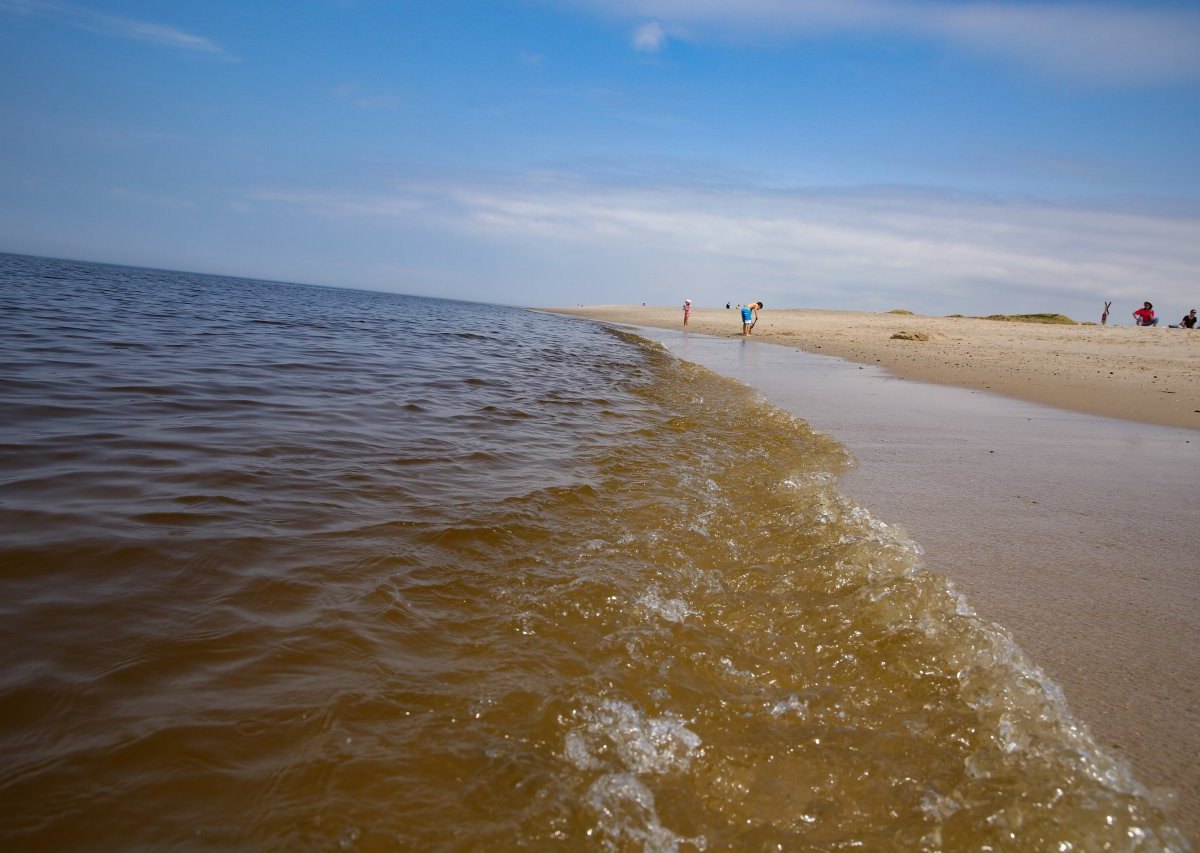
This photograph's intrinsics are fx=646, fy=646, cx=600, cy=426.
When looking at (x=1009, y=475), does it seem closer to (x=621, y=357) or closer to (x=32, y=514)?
(x=32, y=514)

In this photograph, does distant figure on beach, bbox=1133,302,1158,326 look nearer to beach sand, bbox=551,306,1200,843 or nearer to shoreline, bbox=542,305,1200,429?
shoreline, bbox=542,305,1200,429

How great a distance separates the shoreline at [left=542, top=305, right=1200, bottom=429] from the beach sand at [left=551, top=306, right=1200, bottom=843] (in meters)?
0.10

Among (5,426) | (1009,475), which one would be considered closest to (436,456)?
(5,426)

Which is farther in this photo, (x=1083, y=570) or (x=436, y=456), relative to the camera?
(x=436, y=456)

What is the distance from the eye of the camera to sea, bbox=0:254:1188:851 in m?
1.44

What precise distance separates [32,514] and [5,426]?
1979 mm

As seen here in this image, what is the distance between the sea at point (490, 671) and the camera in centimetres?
144

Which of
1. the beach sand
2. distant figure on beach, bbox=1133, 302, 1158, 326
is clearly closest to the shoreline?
the beach sand

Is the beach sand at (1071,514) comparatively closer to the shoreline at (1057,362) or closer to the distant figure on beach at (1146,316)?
the shoreline at (1057,362)

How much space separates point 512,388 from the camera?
28.4 feet

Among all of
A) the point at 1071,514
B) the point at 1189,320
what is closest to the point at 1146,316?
the point at 1189,320

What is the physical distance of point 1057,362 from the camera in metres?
14.5

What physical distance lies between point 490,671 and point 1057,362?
16.5m

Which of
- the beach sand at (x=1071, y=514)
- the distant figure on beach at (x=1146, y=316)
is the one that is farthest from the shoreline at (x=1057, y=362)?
the distant figure on beach at (x=1146, y=316)
